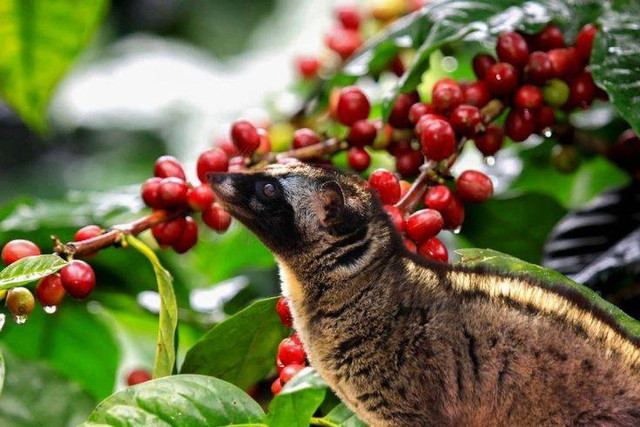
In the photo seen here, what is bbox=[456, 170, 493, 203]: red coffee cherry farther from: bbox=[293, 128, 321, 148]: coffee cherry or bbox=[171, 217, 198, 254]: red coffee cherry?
bbox=[171, 217, 198, 254]: red coffee cherry

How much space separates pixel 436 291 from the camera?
1151 mm

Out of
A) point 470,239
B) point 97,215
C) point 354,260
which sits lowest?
point 470,239

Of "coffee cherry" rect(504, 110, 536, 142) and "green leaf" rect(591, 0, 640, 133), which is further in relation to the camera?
"coffee cherry" rect(504, 110, 536, 142)

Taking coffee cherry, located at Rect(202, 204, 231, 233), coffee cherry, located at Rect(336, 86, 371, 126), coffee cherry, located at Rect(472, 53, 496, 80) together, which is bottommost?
coffee cherry, located at Rect(202, 204, 231, 233)

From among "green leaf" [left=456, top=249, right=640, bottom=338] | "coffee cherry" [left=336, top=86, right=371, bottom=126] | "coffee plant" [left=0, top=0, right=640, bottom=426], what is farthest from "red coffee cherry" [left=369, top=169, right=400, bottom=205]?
"coffee cherry" [left=336, top=86, right=371, bottom=126]

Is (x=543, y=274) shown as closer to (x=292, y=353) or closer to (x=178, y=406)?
(x=292, y=353)

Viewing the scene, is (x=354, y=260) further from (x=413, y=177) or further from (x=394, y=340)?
(x=413, y=177)

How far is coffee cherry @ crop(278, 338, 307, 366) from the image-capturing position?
1.22 m

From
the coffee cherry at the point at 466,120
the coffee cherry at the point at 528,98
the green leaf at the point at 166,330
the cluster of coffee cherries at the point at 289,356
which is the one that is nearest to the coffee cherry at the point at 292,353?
the cluster of coffee cherries at the point at 289,356

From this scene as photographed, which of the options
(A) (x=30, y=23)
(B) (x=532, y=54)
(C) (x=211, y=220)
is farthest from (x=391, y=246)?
(A) (x=30, y=23)

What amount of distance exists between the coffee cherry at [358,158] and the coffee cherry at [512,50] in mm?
233

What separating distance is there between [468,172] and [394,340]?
0.90 ft

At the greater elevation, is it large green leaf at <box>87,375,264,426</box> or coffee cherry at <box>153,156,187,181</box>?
coffee cherry at <box>153,156,187,181</box>

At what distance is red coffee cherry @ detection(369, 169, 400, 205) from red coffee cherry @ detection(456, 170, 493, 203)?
3.6 inches
